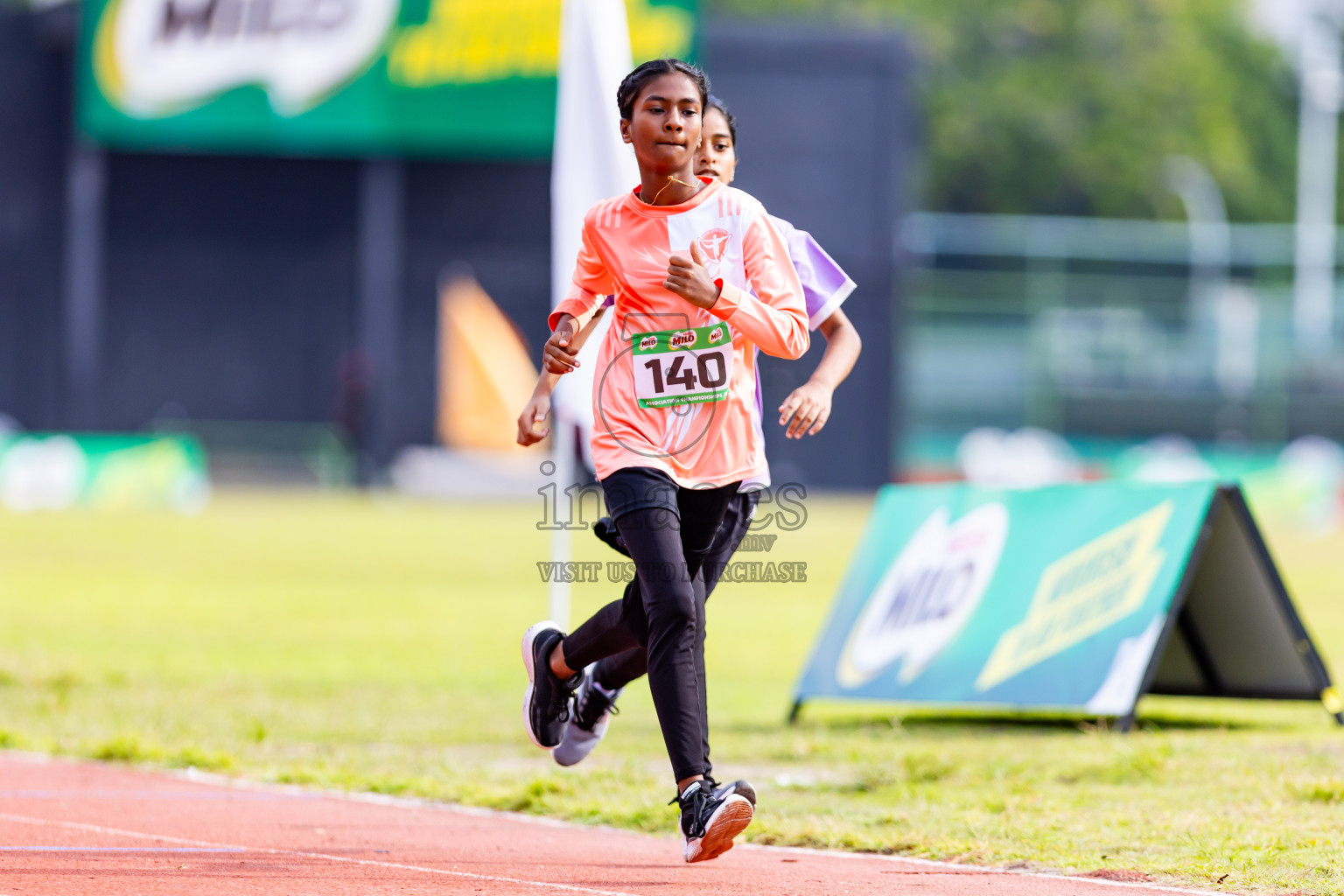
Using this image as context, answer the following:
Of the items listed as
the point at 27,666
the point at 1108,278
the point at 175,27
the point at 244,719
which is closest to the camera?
the point at 244,719

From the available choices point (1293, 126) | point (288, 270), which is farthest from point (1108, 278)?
point (1293, 126)

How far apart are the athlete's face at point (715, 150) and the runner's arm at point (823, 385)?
60cm

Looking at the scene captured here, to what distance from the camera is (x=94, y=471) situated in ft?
97.7

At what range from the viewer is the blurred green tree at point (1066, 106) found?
200ft

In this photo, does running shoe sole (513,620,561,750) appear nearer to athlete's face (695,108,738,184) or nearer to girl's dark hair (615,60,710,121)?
athlete's face (695,108,738,184)

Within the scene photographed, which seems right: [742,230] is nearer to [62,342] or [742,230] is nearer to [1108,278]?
[62,342]

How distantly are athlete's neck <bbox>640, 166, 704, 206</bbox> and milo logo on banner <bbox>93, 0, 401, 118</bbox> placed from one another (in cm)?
2909

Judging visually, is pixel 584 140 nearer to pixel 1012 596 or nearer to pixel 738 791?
→ pixel 1012 596

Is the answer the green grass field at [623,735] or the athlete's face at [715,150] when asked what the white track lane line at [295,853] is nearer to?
the green grass field at [623,735]

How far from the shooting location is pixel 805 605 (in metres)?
16.3

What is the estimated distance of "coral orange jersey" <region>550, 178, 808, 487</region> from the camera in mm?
5168

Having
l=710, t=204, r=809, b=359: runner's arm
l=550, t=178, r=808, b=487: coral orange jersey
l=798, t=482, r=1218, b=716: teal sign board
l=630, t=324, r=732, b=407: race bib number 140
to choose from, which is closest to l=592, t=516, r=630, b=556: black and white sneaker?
l=550, t=178, r=808, b=487: coral orange jersey

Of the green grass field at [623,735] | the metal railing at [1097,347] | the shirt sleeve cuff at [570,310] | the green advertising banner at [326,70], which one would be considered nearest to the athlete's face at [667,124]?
the shirt sleeve cuff at [570,310]

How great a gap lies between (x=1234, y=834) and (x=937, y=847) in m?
0.89
